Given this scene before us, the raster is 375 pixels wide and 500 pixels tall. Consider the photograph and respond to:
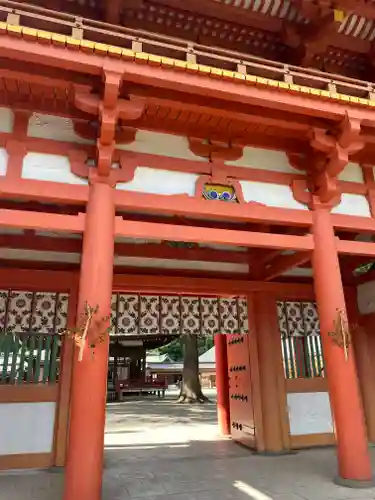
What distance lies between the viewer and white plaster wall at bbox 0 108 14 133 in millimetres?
4934

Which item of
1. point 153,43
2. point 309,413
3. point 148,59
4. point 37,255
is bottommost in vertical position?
point 309,413

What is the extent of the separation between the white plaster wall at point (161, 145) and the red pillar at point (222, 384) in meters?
5.27

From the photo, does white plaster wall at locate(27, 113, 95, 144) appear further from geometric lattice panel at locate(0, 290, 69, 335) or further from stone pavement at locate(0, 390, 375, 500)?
stone pavement at locate(0, 390, 375, 500)

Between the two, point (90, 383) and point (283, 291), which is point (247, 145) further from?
point (90, 383)

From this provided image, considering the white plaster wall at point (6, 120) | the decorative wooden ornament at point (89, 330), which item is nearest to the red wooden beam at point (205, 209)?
the decorative wooden ornament at point (89, 330)

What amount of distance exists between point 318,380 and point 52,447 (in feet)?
15.9

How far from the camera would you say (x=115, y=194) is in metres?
4.82

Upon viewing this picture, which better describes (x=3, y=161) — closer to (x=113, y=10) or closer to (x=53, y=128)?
(x=53, y=128)

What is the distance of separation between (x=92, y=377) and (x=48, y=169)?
8.18 ft

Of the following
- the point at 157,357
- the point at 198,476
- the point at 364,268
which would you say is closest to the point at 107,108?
the point at 198,476

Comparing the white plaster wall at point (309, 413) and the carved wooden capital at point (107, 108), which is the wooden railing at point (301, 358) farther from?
the carved wooden capital at point (107, 108)

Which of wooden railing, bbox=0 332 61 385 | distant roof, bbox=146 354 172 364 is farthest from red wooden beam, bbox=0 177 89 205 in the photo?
distant roof, bbox=146 354 172 364

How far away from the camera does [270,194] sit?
5625 millimetres

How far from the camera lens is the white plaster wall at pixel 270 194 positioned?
218 inches
